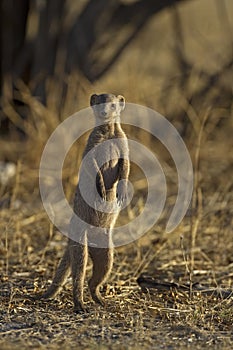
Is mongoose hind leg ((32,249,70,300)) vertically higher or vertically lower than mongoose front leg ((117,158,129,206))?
lower

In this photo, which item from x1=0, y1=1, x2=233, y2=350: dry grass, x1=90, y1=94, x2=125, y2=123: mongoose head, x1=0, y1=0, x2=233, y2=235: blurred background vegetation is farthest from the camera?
x1=0, y1=0, x2=233, y2=235: blurred background vegetation

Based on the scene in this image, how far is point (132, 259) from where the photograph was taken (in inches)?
245

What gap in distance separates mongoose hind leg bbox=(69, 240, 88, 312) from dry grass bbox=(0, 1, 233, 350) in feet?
0.32

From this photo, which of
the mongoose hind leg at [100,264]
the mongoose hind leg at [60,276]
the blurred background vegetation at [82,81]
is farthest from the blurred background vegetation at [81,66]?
the mongoose hind leg at [100,264]

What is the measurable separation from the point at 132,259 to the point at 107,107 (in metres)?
1.91

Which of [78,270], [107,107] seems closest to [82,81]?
[107,107]

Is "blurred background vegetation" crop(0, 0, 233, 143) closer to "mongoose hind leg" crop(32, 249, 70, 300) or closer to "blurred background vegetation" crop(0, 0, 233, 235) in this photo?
"blurred background vegetation" crop(0, 0, 233, 235)

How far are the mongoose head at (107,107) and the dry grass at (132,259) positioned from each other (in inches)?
36.6

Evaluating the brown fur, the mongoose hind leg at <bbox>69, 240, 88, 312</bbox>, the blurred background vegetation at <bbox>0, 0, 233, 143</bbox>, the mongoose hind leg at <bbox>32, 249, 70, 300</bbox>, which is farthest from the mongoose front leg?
the blurred background vegetation at <bbox>0, 0, 233, 143</bbox>

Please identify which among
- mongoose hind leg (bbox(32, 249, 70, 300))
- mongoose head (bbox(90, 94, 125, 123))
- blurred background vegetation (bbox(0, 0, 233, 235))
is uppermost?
blurred background vegetation (bbox(0, 0, 233, 235))

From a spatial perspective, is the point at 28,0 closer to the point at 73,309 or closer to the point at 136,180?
the point at 136,180

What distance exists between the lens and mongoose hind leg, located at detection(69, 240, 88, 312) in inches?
183

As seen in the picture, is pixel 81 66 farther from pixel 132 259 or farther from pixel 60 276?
pixel 60 276

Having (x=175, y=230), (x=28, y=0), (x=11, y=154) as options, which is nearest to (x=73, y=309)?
(x=175, y=230)
